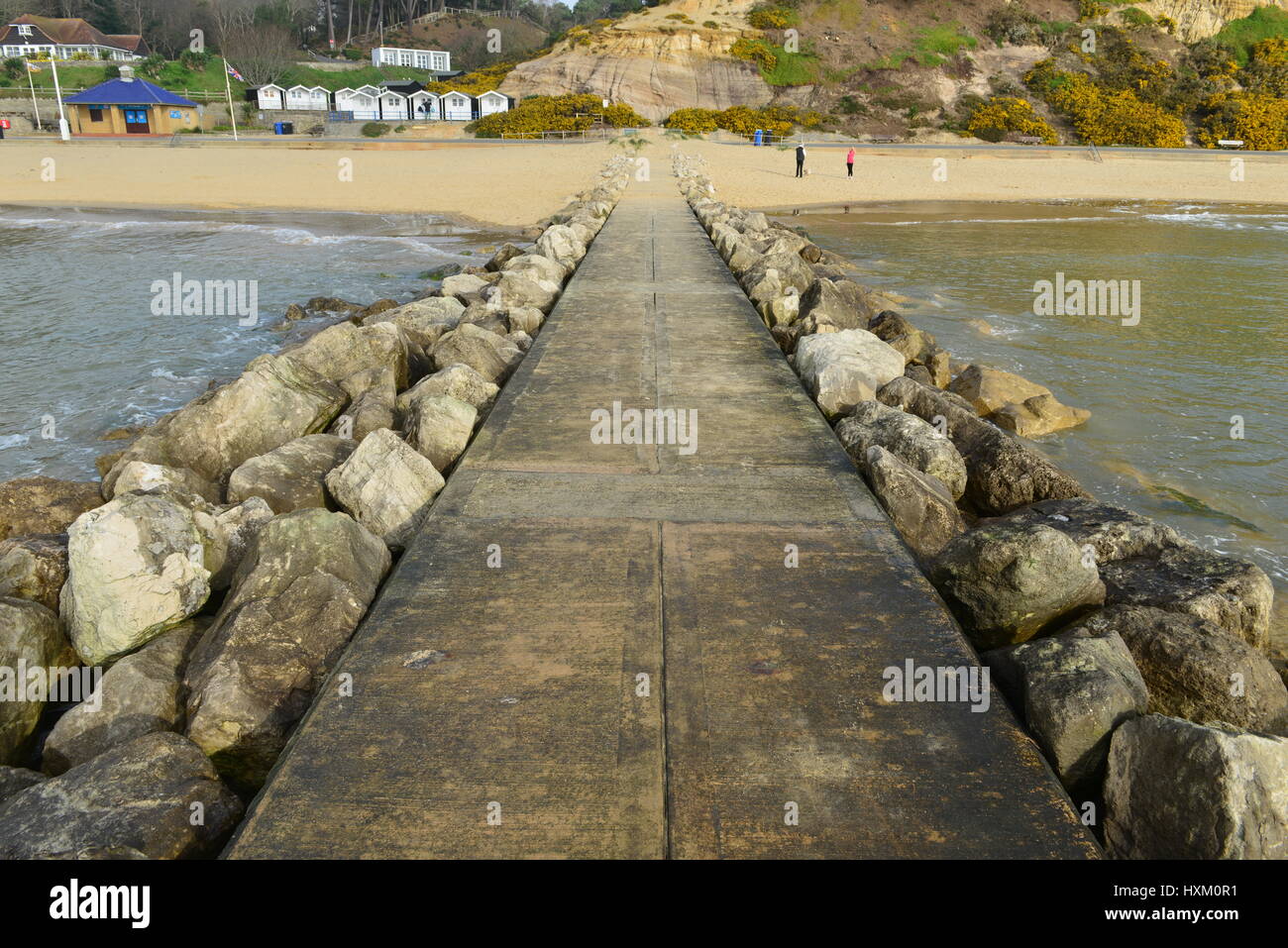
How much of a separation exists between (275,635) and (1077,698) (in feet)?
9.49

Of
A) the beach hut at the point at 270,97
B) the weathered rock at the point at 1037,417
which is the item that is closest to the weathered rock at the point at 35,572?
the weathered rock at the point at 1037,417

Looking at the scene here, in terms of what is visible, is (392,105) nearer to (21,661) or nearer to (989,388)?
(989,388)

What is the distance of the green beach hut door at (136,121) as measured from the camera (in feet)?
177

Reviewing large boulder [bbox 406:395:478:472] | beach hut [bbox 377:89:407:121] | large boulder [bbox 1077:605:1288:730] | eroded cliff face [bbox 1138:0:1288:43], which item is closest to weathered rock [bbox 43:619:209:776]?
large boulder [bbox 406:395:478:472]

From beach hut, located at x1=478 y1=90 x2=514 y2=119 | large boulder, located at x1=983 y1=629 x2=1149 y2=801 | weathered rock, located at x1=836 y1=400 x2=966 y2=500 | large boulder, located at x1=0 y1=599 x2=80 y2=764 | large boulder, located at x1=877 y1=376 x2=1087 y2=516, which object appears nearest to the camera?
large boulder, located at x1=983 y1=629 x2=1149 y2=801

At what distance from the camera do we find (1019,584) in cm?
338

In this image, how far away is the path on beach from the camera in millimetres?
2395

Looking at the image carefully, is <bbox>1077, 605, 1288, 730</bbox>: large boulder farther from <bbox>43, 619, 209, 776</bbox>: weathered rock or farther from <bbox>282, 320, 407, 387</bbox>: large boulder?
<bbox>282, 320, 407, 387</bbox>: large boulder

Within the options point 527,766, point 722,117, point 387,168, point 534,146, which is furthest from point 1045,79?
point 527,766

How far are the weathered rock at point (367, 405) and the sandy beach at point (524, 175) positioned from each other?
1726 cm

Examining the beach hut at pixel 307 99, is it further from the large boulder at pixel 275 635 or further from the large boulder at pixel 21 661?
the large boulder at pixel 275 635

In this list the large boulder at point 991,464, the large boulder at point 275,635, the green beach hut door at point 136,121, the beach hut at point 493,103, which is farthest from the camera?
the green beach hut door at point 136,121

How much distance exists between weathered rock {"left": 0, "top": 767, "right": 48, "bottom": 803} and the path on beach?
1.01 metres
